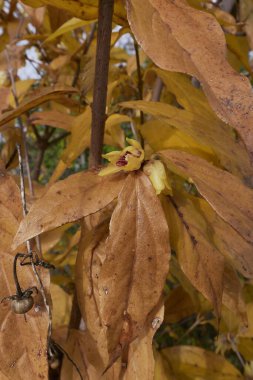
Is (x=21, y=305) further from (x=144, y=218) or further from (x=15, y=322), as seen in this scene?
(x=144, y=218)

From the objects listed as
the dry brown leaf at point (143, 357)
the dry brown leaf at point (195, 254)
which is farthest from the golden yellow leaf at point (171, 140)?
the dry brown leaf at point (143, 357)

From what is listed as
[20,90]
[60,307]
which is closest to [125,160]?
[60,307]

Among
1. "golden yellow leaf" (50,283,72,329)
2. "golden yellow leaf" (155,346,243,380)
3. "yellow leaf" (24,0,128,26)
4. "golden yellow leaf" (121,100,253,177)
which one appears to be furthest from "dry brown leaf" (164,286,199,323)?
"yellow leaf" (24,0,128,26)

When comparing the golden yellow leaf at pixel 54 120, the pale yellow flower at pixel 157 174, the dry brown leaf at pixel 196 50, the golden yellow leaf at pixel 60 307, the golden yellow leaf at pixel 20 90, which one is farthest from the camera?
the golden yellow leaf at pixel 20 90

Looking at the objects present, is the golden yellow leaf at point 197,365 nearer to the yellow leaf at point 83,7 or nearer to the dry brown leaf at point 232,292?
the dry brown leaf at point 232,292

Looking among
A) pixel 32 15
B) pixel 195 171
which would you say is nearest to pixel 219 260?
pixel 195 171

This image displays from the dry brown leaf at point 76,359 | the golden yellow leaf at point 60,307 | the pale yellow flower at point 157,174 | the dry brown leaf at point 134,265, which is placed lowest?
the golden yellow leaf at point 60,307

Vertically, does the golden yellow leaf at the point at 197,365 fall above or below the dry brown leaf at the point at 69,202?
below
